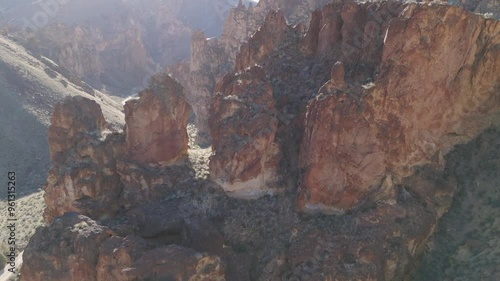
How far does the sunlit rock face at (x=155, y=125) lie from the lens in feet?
99.5

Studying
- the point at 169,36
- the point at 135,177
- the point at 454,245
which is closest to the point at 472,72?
the point at 454,245

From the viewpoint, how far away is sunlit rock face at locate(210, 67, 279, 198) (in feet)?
90.3

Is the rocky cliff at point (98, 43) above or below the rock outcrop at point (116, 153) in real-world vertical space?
above

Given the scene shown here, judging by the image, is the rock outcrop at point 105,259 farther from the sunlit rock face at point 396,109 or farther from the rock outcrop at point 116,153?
the sunlit rock face at point 396,109

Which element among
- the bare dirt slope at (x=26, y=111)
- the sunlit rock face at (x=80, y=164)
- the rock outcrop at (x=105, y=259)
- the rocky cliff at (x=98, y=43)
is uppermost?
the rocky cliff at (x=98, y=43)

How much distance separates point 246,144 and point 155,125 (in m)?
7.12

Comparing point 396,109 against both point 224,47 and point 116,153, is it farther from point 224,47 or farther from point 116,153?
point 224,47

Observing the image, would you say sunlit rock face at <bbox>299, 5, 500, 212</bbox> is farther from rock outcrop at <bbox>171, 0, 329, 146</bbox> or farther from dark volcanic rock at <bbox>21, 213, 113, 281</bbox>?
rock outcrop at <bbox>171, 0, 329, 146</bbox>

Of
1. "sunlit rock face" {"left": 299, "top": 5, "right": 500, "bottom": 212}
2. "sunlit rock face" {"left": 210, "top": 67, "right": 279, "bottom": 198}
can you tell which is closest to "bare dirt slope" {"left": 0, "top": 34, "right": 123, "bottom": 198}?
"sunlit rock face" {"left": 210, "top": 67, "right": 279, "bottom": 198}

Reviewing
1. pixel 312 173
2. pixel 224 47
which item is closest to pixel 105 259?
pixel 312 173

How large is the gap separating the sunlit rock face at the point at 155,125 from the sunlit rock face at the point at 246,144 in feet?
11.4

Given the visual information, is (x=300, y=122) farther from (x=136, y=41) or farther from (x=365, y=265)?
(x=136, y=41)

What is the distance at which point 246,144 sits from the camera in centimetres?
2733

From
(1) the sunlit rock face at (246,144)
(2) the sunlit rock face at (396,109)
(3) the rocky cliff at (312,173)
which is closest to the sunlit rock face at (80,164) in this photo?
(3) the rocky cliff at (312,173)
